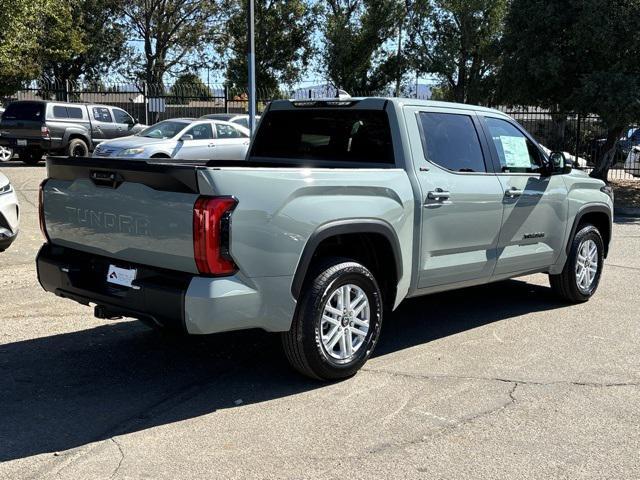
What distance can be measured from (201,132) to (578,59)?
9196mm

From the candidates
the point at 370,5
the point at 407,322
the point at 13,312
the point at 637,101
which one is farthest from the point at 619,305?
the point at 370,5

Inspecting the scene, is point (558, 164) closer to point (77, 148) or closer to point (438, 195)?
point (438, 195)

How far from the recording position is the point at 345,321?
15.4 ft

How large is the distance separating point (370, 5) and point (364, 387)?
3584cm

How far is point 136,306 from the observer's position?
4.27 metres

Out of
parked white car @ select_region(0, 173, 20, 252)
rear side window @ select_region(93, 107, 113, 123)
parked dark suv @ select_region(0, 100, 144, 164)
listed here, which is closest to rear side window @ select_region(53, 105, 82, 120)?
parked dark suv @ select_region(0, 100, 144, 164)

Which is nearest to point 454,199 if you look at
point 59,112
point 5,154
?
point 59,112

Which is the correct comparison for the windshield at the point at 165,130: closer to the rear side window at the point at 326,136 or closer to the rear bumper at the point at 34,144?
the rear bumper at the point at 34,144

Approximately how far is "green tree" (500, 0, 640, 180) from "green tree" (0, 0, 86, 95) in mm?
16252

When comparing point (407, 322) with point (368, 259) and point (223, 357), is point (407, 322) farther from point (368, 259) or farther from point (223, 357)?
point (223, 357)

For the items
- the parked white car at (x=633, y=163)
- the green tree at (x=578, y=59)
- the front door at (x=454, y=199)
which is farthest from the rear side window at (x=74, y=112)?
the front door at (x=454, y=199)

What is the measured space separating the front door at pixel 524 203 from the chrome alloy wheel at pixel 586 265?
47 cm

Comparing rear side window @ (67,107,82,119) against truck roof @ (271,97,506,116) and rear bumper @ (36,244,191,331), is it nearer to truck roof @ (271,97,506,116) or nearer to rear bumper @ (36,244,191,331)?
truck roof @ (271,97,506,116)

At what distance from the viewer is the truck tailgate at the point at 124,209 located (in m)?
4.02
